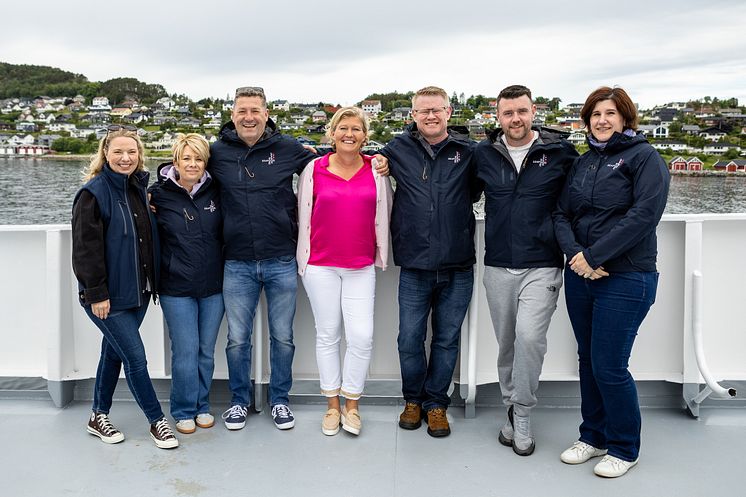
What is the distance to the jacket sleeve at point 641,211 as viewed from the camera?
2256 mm

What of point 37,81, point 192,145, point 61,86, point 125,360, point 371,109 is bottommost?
point 125,360

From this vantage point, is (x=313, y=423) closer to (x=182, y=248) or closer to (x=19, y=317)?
(x=182, y=248)

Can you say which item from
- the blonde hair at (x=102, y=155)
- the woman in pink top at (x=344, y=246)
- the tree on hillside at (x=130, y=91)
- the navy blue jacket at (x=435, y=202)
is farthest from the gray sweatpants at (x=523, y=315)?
the tree on hillside at (x=130, y=91)

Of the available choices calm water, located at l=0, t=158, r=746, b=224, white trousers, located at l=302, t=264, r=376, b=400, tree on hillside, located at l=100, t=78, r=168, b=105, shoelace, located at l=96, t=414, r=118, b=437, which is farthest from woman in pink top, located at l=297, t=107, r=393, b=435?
tree on hillside, located at l=100, t=78, r=168, b=105

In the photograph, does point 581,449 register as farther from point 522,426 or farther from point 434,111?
point 434,111

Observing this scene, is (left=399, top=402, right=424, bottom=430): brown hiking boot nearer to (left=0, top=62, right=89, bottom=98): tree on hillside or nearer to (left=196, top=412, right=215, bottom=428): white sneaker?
(left=196, top=412, right=215, bottom=428): white sneaker

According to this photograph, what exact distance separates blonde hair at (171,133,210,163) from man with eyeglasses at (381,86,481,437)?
835mm

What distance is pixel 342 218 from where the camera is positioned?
110 inches

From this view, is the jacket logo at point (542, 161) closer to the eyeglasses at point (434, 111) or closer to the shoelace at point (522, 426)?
the eyeglasses at point (434, 111)

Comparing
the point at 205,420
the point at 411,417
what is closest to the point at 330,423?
the point at 411,417

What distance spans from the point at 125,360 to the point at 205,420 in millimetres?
524

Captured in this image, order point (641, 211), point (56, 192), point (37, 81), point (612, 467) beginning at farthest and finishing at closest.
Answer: point (37, 81) → point (56, 192) → point (612, 467) → point (641, 211)

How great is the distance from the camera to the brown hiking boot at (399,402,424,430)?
296 centimetres

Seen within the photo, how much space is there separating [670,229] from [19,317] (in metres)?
3.50
